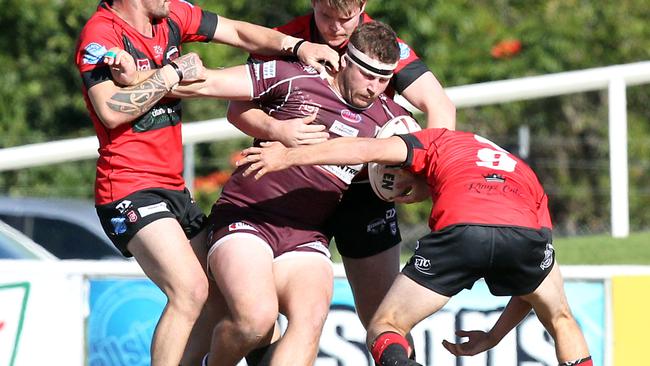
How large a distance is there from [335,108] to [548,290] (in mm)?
1238

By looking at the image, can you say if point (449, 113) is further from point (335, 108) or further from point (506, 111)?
point (506, 111)

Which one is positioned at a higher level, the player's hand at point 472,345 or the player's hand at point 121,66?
the player's hand at point 121,66

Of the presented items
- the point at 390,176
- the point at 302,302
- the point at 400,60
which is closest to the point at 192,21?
the point at 400,60

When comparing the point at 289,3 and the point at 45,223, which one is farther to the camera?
the point at 289,3

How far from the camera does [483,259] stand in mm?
5332

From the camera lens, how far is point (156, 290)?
277 inches

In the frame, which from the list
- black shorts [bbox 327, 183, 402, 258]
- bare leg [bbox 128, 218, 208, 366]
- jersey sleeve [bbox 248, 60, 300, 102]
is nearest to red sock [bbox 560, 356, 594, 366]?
black shorts [bbox 327, 183, 402, 258]

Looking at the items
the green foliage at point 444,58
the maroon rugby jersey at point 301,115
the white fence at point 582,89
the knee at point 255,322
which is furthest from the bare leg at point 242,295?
the green foliage at point 444,58

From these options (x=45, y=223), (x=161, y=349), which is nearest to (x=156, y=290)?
(x=161, y=349)

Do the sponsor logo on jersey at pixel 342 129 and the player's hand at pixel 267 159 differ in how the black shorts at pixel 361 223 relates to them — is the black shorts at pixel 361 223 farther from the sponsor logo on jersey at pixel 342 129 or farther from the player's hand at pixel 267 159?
the player's hand at pixel 267 159

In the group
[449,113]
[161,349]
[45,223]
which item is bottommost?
[45,223]

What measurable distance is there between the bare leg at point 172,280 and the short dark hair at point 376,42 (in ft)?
3.71

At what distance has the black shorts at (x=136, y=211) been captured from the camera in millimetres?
5602

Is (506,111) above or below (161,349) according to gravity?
below
